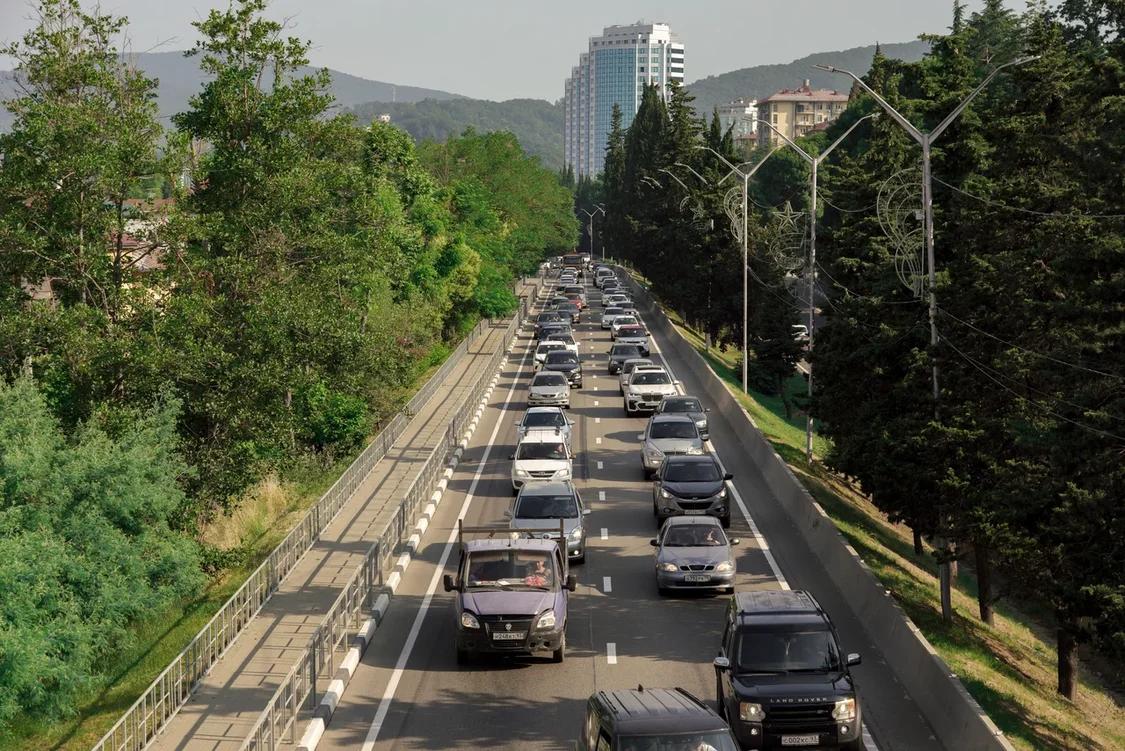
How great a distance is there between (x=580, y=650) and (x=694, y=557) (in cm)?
421

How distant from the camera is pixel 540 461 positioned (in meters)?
36.2

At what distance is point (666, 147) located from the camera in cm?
10138

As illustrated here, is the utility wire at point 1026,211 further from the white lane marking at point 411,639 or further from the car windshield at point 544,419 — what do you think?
the car windshield at point 544,419

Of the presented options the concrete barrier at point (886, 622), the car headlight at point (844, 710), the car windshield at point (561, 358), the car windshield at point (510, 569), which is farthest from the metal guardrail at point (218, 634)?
the car windshield at point (561, 358)

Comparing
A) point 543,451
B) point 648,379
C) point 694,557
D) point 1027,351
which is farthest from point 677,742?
point 648,379

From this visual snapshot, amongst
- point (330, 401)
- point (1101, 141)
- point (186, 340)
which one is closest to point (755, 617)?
point (1101, 141)

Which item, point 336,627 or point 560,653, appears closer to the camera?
point 560,653

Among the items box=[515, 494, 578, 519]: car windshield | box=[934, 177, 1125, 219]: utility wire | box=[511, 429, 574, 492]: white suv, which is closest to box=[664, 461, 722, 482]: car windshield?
box=[511, 429, 574, 492]: white suv

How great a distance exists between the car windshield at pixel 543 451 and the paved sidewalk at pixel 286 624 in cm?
326

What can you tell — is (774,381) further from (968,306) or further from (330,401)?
(968,306)

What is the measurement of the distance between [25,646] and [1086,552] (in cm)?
1592

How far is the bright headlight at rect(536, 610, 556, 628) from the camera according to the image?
20.5m

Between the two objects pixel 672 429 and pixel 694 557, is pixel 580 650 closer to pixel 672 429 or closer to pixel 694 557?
pixel 694 557

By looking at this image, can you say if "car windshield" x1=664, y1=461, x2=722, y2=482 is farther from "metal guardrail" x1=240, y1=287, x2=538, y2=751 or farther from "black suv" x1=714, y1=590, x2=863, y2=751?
"black suv" x1=714, y1=590, x2=863, y2=751
